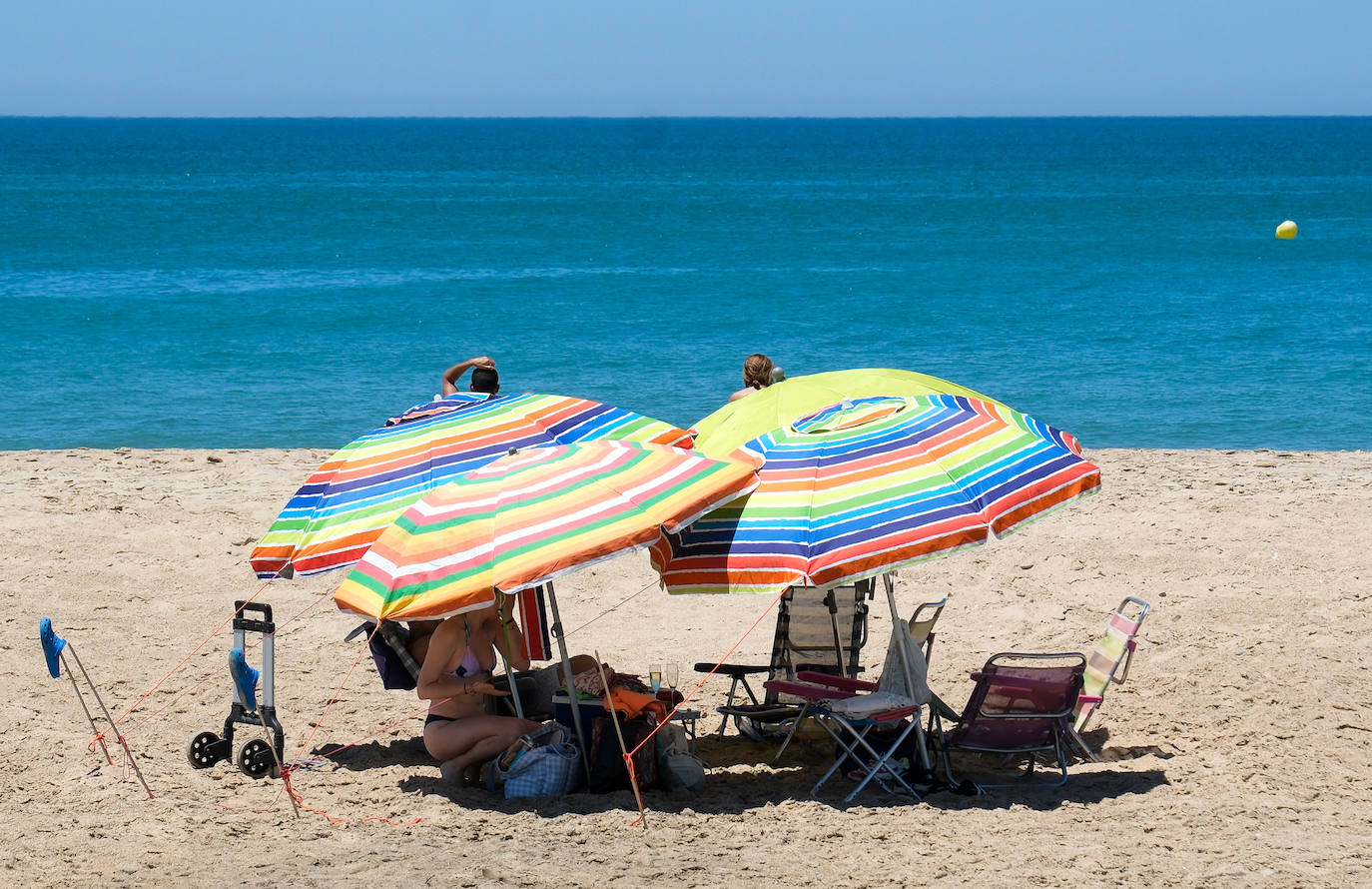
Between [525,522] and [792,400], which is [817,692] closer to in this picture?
[792,400]

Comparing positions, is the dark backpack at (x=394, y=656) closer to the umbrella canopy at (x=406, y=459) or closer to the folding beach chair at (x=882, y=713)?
the umbrella canopy at (x=406, y=459)

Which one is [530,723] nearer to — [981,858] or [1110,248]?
[981,858]

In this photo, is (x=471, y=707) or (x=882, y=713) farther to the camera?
(x=471, y=707)

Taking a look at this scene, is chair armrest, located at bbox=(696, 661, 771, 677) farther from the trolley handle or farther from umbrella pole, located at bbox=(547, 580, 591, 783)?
the trolley handle

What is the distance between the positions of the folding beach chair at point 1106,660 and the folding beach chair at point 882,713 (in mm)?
830

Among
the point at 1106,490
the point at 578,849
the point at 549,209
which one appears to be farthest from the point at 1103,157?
the point at 578,849

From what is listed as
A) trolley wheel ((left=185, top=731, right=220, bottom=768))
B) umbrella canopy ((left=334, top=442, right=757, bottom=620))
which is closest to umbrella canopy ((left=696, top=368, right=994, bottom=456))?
umbrella canopy ((left=334, top=442, right=757, bottom=620))

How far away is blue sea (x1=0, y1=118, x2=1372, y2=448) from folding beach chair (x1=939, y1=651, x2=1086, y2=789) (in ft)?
33.1

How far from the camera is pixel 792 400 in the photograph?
6.43 meters

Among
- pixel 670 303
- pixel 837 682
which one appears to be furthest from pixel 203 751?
pixel 670 303

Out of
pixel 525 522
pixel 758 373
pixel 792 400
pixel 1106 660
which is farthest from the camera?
pixel 758 373

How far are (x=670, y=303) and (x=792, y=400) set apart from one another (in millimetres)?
22183

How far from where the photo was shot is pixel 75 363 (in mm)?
21109

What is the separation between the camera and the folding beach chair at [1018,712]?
5820 mm
